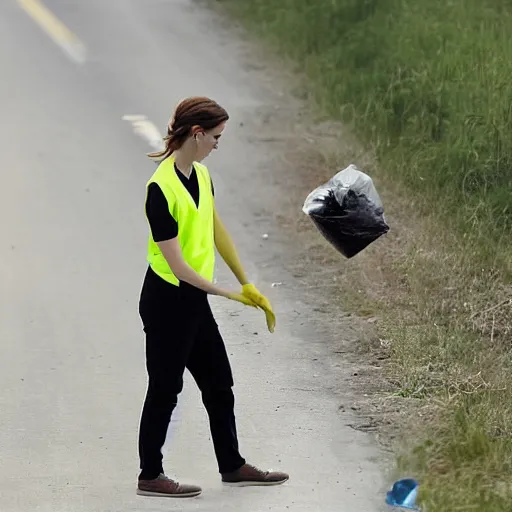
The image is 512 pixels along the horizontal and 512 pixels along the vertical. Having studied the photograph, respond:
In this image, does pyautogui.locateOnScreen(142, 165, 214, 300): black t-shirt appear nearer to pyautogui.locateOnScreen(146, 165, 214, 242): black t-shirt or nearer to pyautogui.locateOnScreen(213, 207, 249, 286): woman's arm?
pyautogui.locateOnScreen(146, 165, 214, 242): black t-shirt

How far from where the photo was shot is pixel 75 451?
566 centimetres

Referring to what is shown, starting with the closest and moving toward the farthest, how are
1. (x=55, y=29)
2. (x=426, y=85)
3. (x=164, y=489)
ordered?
1. (x=164, y=489)
2. (x=426, y=85)
3. (x=55, y=29)

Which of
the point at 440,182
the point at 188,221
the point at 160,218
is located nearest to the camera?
the point at 160,218

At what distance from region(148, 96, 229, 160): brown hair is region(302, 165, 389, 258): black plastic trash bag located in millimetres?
1322

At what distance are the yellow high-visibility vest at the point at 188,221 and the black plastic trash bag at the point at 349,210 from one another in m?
1.19

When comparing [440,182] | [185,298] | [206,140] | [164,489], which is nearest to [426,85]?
[440,182]

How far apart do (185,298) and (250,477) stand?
2.97 ft

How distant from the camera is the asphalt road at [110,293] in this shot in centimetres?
540

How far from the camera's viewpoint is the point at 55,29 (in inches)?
529

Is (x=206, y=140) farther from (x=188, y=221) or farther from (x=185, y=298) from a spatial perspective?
(x=185, y=298)

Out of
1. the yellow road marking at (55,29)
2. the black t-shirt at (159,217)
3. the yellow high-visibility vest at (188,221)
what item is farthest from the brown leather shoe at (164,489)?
the yellow road marking at (55,29)

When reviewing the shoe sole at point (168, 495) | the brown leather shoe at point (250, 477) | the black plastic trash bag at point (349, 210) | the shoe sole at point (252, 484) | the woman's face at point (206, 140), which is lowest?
the shoe sole at point (168, 495)

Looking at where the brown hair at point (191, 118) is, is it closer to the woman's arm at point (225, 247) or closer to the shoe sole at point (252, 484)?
the woman's arm at point (225, 247)

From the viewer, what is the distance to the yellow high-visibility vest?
485 cm
